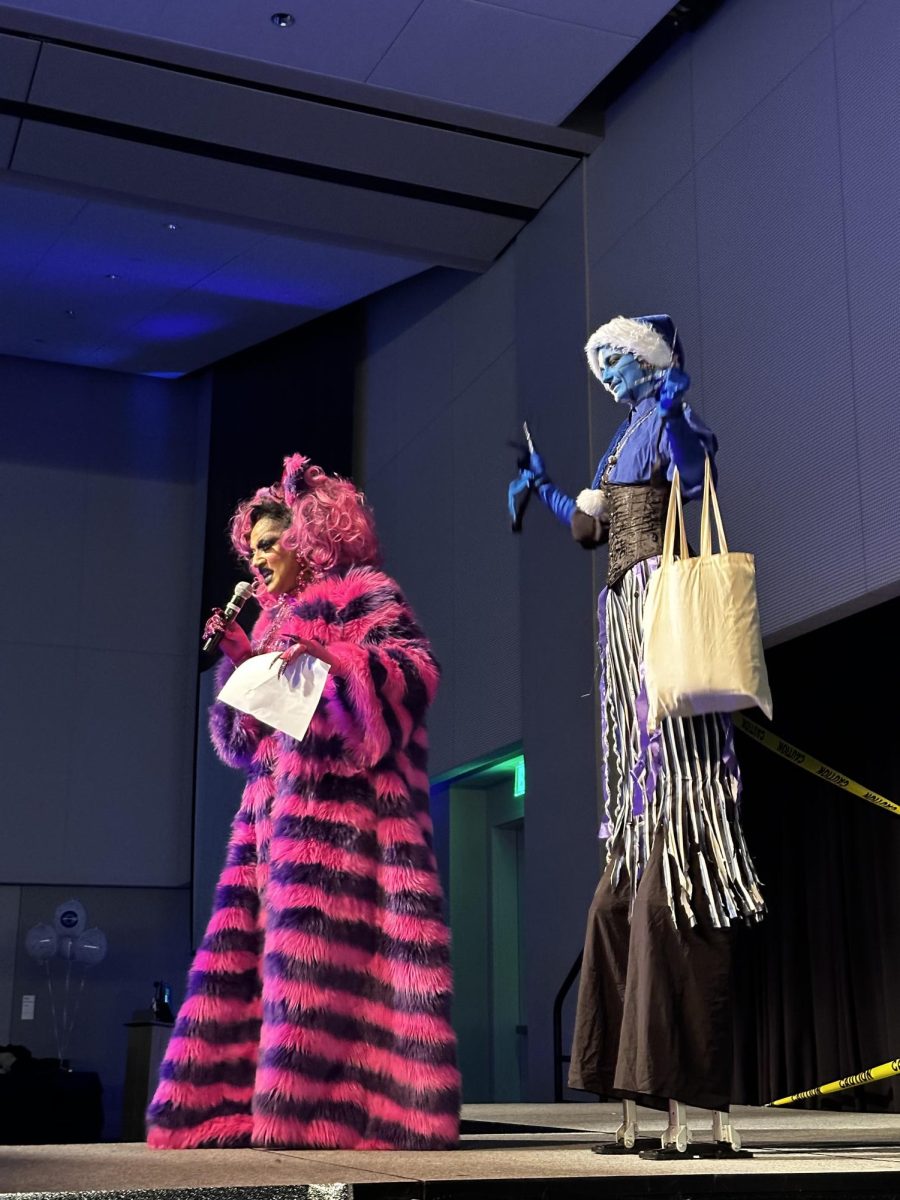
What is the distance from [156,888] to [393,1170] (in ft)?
28.3

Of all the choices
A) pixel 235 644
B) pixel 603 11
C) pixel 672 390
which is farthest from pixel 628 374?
pixel 603 11

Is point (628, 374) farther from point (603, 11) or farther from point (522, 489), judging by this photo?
point (603, 11)

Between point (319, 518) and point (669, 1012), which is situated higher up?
point (319, 518)

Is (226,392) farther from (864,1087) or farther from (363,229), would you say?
(864,1087)

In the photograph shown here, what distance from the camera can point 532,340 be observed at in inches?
287

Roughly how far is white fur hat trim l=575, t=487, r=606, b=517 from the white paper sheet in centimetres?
56

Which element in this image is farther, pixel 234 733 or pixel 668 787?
pixel 234 733

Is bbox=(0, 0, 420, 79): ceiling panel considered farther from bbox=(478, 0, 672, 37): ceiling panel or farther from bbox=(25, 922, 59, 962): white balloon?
bbox=(25, 922, 59, 962): white balloon

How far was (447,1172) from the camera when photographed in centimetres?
164

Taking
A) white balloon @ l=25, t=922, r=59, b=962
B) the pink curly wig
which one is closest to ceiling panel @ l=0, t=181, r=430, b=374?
white balloon @ l=25, t=922, r=59, b=962

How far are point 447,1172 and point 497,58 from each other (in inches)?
217

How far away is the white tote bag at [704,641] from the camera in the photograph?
2.09 metres

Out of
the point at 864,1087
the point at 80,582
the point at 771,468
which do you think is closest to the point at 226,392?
the point at 80,582

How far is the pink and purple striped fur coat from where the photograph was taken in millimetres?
2266
